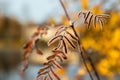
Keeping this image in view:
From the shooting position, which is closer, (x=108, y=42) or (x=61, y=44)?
(x=61, y=44)

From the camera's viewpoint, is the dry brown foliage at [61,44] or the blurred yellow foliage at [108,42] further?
the blurred yellow foliage at [108,42]

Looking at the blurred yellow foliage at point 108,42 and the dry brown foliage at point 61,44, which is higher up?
the blurred yellow foliage at point 108,42

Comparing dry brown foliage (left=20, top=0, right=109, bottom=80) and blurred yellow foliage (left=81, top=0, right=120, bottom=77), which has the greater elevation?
blurred yellow foliage (left=81, top=0, right=120, bottom=77)

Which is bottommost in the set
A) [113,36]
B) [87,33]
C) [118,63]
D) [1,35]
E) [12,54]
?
[118,63]

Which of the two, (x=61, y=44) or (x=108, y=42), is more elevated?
(x=108, y=42)

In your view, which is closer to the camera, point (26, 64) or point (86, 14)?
point (86, 14)

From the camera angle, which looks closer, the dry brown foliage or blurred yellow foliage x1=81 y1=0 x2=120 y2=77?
the dry brown foliage

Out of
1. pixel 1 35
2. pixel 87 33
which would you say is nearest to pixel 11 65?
pixel 1 35

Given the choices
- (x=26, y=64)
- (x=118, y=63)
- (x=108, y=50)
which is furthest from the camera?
(x=108, y=50)

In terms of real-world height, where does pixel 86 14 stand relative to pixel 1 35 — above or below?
below

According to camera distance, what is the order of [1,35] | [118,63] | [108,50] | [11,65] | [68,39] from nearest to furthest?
[68,39] → [118,63] → [108,50] → [11,65] → [1,35]

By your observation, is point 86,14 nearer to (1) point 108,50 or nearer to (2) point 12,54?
(1) point 108,50
